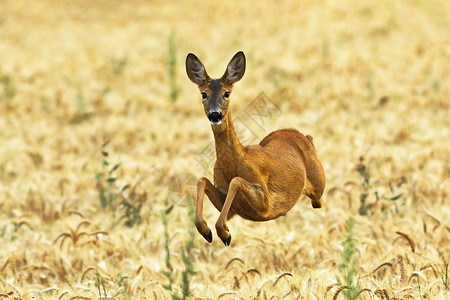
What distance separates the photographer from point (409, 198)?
923 centimetres

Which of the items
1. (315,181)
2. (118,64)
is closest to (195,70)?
(315,181)

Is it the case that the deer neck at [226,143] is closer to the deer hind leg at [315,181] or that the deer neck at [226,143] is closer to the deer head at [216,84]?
the deer head at [216,84]

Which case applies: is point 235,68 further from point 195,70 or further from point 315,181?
point 315,181

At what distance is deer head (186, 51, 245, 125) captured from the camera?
3308mm

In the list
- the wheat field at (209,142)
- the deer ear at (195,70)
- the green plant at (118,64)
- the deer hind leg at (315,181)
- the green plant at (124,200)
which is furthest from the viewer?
the green plant at (118,64)

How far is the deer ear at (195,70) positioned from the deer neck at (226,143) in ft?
0.77

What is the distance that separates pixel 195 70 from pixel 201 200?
0.69m

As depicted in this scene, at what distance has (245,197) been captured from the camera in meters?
3.29

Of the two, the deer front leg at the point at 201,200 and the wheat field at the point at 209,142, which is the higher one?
the wheat field at the point at 209,142

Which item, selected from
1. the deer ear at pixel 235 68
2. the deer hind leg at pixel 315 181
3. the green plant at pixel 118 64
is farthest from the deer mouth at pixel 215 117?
the green plant at pixel 118 64

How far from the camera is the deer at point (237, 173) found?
3.27 m

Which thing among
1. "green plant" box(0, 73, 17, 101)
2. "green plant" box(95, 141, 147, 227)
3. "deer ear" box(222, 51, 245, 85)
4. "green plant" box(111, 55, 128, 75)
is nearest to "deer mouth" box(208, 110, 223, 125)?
"deer ear" box(222, 51, 245, 85)

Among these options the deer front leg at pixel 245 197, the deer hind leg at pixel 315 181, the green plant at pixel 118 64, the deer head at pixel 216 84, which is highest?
the green plant at pixel 118 64

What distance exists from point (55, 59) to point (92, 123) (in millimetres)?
5211
